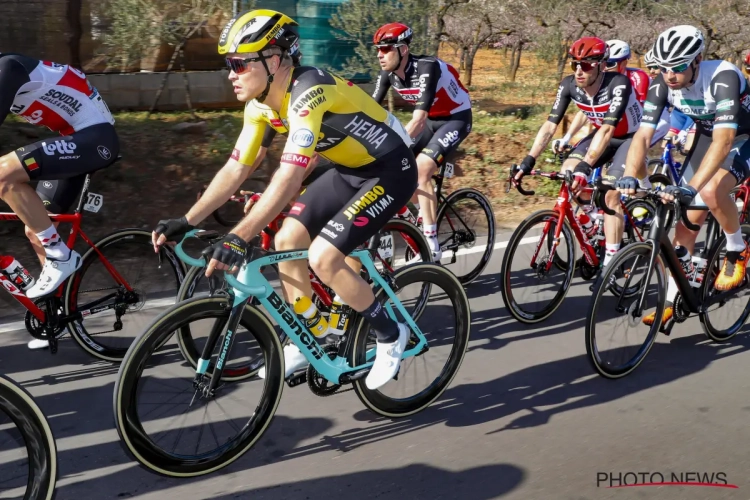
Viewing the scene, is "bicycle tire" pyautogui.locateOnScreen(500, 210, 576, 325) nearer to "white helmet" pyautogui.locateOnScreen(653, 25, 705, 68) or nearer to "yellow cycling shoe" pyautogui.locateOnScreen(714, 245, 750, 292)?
"yellow cycling shoe" pyautogui.locateOnScreen(714, 245, 750, 292)

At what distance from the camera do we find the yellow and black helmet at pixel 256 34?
3.79 metres

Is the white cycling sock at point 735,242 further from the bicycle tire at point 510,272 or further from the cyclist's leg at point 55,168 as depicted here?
the cyclist's leg at point 55,168

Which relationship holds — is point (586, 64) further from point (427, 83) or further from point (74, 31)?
point (74, 31)

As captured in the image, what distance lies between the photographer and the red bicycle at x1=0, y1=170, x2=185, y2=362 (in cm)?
505

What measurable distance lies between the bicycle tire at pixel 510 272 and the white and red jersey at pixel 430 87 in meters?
1.46

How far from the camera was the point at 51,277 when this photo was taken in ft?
16.3

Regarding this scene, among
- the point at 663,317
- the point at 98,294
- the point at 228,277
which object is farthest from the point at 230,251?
the point at 663,317

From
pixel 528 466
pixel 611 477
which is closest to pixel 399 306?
pixel 528 466

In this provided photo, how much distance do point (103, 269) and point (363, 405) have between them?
2002mm

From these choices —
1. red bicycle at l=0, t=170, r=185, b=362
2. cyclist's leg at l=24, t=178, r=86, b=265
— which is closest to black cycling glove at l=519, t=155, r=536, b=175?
red bicycle at l=0, t=170, r=185, b=362

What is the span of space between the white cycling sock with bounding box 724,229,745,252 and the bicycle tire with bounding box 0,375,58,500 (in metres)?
4.80

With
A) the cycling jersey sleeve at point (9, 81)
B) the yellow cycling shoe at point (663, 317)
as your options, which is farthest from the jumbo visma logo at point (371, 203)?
the yellow cycling shoe at point (663, 317)

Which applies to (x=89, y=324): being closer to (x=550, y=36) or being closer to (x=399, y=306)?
(x=399, y=306)

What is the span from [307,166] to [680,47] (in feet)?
9.93
